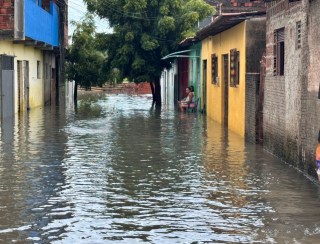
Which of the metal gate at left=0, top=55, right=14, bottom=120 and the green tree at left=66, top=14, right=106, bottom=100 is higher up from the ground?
the green tree at left=66, top=14, right=106, bottom=100

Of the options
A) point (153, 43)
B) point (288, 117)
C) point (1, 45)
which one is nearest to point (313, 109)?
point (288, 117)

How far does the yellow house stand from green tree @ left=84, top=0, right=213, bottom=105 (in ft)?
31.5

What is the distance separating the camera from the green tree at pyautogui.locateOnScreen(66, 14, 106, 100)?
1770 inches

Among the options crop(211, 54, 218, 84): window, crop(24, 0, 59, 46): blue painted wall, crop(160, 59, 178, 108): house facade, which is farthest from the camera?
crop(160, 59, 178, 108): house facade

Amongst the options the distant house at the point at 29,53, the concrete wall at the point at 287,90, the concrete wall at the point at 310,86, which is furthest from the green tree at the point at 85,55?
the concrete wall at the point at 310,86

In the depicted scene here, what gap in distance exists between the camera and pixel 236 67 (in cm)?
2198

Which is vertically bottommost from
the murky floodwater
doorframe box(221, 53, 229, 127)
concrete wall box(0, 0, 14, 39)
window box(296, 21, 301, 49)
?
the murky floodwater

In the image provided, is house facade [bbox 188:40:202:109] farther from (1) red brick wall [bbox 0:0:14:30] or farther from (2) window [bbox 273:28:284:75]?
(2) window [bbox 273:28:284:75]

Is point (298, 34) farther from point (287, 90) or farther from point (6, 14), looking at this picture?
point (6, 14)

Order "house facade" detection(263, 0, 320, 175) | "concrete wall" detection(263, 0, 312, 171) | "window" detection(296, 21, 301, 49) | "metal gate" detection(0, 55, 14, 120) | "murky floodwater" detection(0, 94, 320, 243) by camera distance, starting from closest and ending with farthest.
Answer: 1. "murky floodwater" detection(0, 94, 320, 243)
2. "house facade" detection(263, 0, 320, 175)
3. "concrete wall" detection(263, 0, 312, 171)
4. "window" detection(296, 21, 301, 49)
5. "metal gate" detection(0, 55, 14, 120)

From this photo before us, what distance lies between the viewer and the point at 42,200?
1021cm

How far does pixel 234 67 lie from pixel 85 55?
23.7 meters

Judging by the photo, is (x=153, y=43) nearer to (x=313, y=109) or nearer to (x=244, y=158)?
(x=244, y=158)

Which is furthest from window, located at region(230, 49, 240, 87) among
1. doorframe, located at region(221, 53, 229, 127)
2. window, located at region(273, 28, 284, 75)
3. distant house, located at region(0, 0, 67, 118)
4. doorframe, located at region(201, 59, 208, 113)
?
doorframe, located at region(201, 59, 208, 113)
